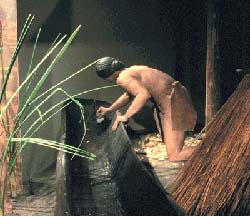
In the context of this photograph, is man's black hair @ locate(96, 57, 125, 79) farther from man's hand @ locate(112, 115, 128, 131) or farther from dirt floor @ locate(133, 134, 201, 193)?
dirt floor @ locate(133, 134, 201, 193)

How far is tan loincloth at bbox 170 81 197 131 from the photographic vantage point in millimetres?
6473

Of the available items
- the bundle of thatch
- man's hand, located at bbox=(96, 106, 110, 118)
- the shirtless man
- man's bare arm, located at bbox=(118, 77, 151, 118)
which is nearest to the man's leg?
the shirtless man

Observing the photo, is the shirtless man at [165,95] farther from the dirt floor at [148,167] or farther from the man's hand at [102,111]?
the dirt floor at [148,167]

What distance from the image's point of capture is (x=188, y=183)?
14.3 ft

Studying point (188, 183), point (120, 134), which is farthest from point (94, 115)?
point (188, 183)

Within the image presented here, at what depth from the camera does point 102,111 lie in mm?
6723

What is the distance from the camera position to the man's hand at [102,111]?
6672mm

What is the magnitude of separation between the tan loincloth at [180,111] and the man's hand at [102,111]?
0.90 meters

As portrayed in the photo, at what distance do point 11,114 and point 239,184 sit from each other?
2.44 metres

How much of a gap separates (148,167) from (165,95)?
3.25 feet

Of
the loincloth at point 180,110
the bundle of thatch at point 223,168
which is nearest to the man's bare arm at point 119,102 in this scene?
the loincloth at point 180,110

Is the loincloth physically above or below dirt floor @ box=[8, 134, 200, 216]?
above

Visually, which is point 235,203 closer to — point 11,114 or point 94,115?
point 11,114

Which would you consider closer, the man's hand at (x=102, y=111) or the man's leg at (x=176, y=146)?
the man's leg at (x=176, y=146)
